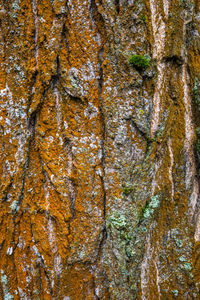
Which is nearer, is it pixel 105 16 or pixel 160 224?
pixel 105 16

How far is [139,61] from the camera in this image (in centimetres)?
83

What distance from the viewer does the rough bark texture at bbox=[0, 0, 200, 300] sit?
2.73ft

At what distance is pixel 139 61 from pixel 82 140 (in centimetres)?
36

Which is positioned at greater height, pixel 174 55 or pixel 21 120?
pixel 174 55

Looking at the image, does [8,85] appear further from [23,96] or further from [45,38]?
[45,38]

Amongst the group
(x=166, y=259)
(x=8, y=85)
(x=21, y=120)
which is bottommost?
Result: (x=166, y=259)

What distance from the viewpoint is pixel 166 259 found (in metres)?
0.95

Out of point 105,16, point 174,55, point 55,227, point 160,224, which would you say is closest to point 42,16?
point 105,16

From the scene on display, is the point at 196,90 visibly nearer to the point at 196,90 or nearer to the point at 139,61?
the point at 196,90

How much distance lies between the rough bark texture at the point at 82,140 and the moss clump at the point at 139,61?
2 cm

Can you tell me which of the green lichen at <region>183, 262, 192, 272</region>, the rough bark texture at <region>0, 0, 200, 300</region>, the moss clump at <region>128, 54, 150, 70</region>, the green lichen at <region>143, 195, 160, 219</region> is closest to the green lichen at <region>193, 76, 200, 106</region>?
the rough bark texture at <region>0, 0, 200, 300</region>

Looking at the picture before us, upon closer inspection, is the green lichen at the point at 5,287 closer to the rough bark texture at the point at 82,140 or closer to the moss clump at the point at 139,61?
the rough bark texture at the point at 82,140

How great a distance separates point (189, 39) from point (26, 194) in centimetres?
92

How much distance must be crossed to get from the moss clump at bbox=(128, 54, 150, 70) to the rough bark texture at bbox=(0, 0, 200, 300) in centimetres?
2
